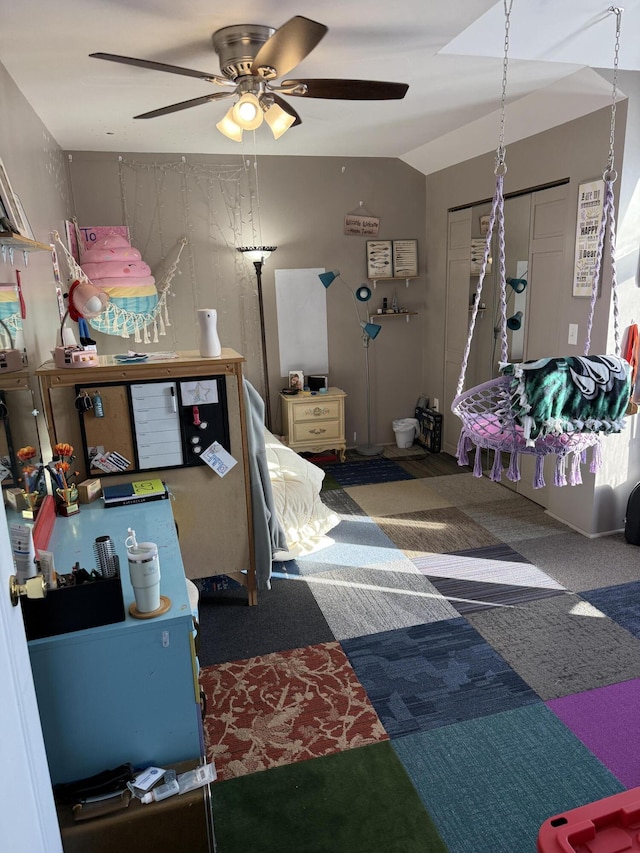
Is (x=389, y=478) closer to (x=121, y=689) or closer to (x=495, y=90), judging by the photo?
(x=495, y=90)

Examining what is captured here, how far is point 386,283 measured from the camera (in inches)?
214

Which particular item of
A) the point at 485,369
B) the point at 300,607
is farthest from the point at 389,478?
the point at 300,607

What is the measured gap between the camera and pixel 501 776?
1.97 m

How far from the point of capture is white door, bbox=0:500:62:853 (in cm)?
99

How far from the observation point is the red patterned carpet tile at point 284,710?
83.5 inches

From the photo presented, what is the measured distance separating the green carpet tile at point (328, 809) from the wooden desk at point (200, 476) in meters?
1.05

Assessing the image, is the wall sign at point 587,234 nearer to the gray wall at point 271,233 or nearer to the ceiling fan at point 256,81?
the ceiling fan at point 256,81

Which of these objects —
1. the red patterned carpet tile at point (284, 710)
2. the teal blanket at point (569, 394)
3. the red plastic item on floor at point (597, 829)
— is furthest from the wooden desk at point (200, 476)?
the red plastic item on floor at point (597, 829)

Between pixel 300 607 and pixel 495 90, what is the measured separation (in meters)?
3.02

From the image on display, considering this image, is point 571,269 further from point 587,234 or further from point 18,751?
point 18,751

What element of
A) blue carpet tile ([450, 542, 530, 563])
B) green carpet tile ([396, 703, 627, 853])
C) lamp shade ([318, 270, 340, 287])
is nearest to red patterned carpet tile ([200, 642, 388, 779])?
green carpet tile ([396, 703, 627, 853])

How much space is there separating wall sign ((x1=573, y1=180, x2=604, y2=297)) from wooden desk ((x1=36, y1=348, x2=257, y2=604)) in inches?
84.8

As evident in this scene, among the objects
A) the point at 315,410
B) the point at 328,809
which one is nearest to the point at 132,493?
the point at 328,809

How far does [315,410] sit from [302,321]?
824 mm
